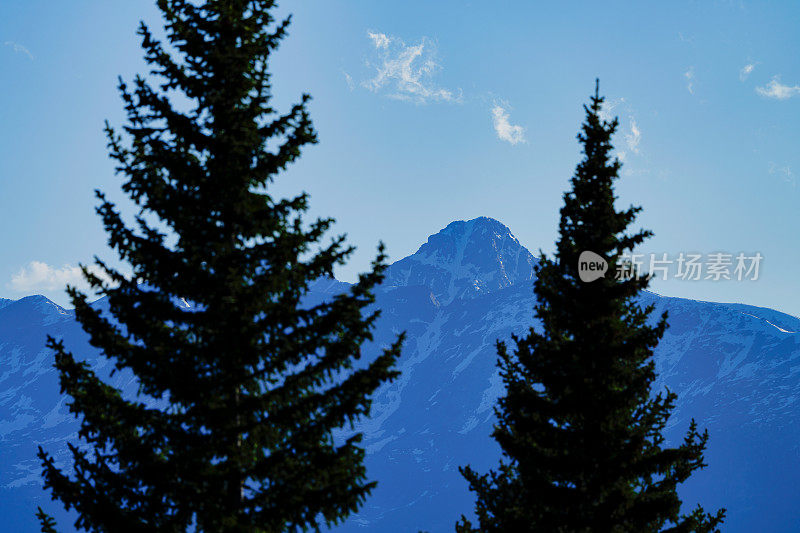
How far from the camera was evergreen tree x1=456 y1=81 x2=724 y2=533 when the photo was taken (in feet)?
35.2

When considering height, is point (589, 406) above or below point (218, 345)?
below

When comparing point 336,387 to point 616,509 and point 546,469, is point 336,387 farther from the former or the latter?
point 616,509

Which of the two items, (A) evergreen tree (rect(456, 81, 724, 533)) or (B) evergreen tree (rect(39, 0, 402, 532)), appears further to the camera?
(A) evergreen tree (rect(456, 81, 724, 533))

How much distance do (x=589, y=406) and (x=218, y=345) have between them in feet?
22.8

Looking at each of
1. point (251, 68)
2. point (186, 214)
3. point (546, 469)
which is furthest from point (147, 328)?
point (546, 469)

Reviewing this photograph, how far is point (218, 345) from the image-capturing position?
855 cm

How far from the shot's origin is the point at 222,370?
8648 millimetres

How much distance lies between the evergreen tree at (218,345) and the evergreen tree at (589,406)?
4.30 metres

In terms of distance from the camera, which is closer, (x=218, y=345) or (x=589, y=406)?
(x=218, y=345)

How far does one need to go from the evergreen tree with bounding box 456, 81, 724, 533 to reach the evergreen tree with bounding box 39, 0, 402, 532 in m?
4.30

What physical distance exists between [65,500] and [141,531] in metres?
1.10

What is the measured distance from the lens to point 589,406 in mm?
11047

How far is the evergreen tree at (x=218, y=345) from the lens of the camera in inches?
320

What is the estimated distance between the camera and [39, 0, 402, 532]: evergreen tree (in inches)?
320
